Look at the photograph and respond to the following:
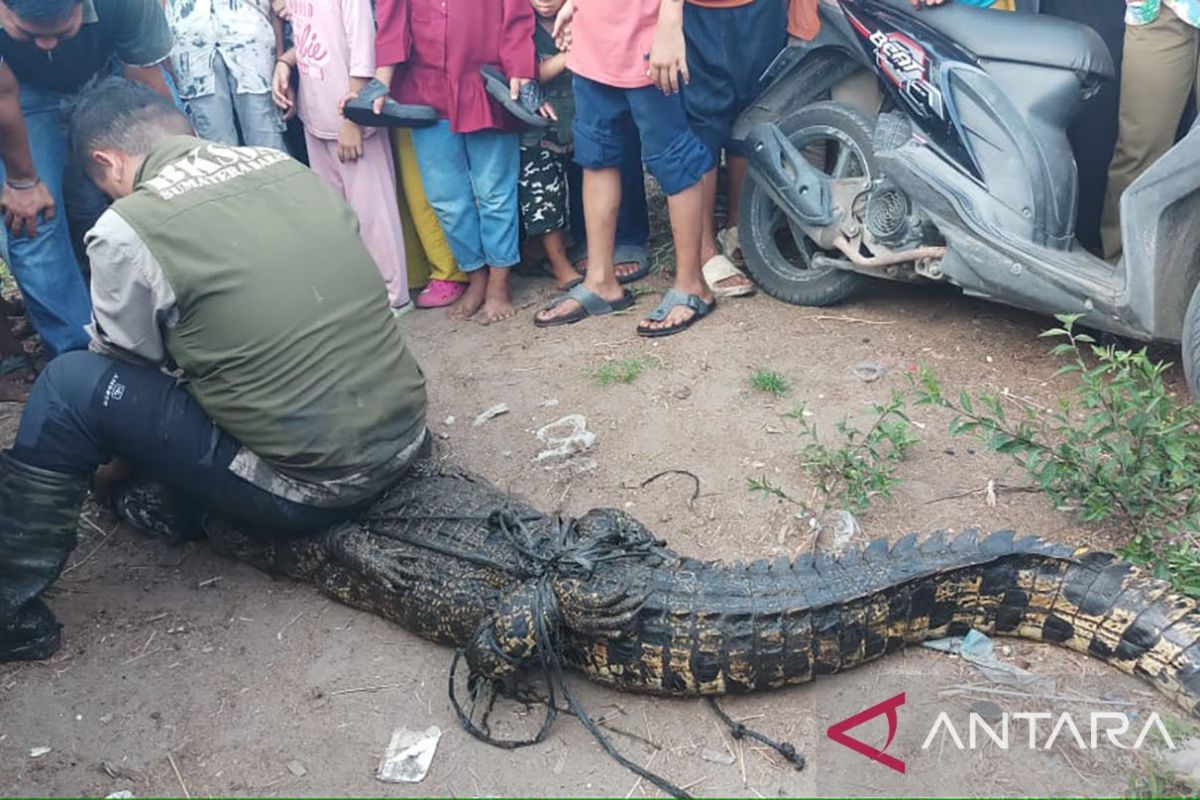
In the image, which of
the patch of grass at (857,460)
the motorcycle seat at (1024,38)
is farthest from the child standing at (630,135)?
the patch of grass at (857,460)

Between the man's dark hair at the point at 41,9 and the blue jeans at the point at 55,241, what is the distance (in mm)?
487

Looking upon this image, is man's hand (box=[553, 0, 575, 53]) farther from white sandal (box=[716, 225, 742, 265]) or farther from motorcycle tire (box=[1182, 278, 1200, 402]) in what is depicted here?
motorcycle tire (box=[1182, 278, 1200, 402])

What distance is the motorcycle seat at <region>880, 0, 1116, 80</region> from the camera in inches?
146

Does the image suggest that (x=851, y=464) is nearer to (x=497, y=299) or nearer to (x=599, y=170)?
(x=599, y=170)

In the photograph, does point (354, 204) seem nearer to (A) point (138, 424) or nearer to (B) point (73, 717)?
(A) point (138, 424)

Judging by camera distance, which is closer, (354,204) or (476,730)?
(476,730)

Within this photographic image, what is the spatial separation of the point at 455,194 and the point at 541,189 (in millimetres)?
391

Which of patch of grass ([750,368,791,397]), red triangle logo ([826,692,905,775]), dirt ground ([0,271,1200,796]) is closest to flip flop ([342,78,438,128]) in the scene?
dirt ground ([0,271,1200,796])

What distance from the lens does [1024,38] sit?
149 inches

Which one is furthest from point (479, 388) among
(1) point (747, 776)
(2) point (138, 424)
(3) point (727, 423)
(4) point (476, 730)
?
(1) point (747, 776)

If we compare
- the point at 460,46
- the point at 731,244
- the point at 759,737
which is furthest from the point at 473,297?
the point at 759,737

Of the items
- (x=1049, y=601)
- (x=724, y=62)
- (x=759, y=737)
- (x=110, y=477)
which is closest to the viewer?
(x=759, y=737)

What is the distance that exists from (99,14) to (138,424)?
205 centimetres

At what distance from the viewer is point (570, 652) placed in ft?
9.21
